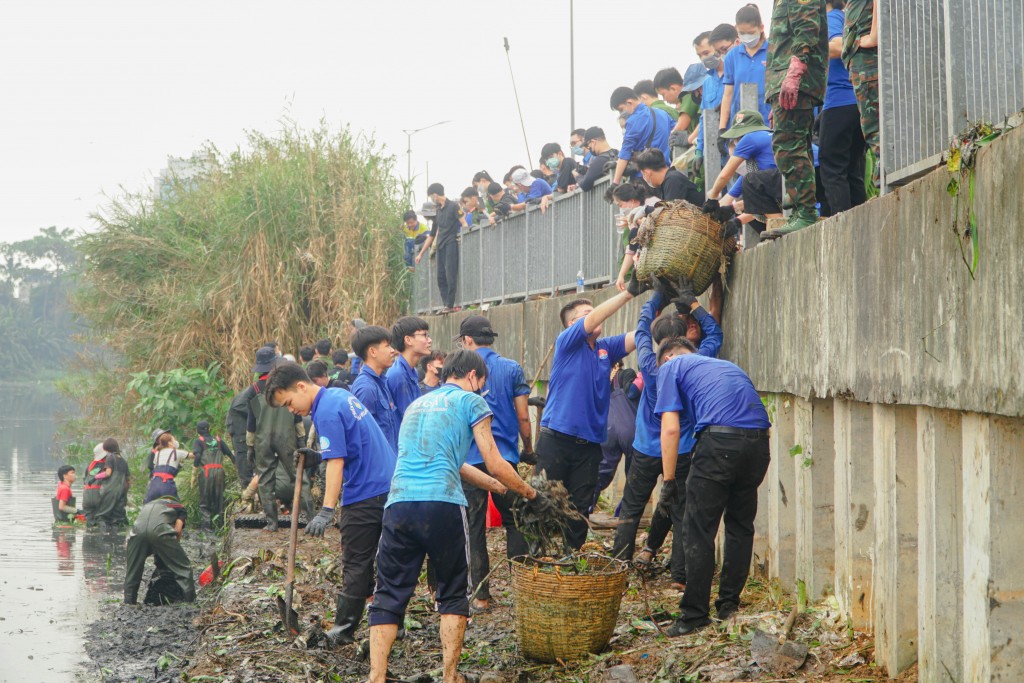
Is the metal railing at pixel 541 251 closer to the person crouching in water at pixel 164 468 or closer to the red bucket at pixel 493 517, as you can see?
the red bucket at pixel 493 517

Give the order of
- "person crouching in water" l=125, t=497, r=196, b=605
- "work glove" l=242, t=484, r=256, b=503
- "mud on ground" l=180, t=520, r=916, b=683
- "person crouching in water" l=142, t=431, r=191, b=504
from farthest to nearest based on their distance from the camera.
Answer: "person crouching in water" l=142, t=431, r=191, b=504
"work glove" l=242, t=484, r=256, b=503
"person crouching in water" l=125, t=497, r=196, b=605
"mud on ground" l=180, t=520, r=916, b=683

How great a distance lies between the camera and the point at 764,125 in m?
7.58

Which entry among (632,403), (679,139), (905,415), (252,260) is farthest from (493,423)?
(252,260)

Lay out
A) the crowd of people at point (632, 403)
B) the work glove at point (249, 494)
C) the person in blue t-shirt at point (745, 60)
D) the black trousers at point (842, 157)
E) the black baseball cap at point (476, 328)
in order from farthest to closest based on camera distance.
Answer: the work glove at point (249, 494), the person in blue t-shirt at point (745, 60), the black baseball cap at point (476, 328), the black trousers at point (842, 157), the crowd of people at point (632, 403)

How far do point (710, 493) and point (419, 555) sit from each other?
64.1 inches

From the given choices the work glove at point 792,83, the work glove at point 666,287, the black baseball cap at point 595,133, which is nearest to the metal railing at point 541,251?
the black baseball cap at point 595,133

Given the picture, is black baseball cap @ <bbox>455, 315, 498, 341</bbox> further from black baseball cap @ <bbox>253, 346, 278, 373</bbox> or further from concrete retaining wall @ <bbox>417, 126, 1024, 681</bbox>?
black baseball cap @ <bbox>253, 346, 278, 373</bbox>

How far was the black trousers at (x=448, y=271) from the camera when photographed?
59.5 feet

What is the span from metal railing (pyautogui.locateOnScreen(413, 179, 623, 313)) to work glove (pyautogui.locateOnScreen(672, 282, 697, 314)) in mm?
3019

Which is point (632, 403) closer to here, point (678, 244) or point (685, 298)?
point (685, 298)

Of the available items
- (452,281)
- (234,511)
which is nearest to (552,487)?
(234,511)

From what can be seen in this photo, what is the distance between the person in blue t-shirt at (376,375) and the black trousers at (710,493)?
232cm

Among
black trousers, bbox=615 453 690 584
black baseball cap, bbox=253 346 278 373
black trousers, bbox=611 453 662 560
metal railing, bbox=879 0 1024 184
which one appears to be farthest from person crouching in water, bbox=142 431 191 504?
metal railing, bbox=879 0 1024 184

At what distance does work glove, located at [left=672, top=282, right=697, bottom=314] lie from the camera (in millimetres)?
7219
